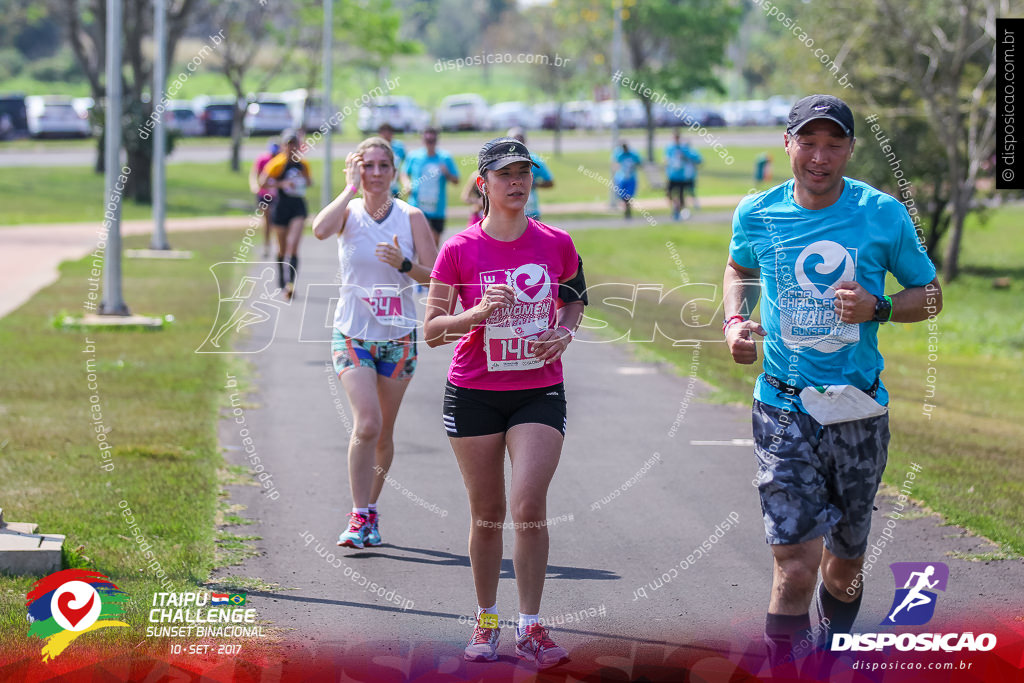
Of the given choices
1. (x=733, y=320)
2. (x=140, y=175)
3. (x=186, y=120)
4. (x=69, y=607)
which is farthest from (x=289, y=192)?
(x=186, y=120)

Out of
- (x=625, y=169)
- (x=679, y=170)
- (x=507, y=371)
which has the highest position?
(x=679, y=170)

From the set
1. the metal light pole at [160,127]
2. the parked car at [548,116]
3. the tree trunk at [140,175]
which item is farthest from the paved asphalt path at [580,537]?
the parked car at [548,116]

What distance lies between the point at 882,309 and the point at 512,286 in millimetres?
1371

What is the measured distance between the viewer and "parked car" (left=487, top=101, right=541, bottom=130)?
2186 inches

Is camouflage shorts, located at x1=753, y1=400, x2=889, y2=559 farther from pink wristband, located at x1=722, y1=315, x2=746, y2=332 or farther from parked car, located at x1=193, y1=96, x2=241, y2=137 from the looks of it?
parked car, located at x1=193, y1=96, x2=241, y2=137

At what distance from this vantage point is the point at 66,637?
5.02m

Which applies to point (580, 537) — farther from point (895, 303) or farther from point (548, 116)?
point (548, 116)

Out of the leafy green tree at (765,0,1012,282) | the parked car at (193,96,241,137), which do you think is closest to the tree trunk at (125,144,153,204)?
the leafy green tree at (765,0,1012,282)

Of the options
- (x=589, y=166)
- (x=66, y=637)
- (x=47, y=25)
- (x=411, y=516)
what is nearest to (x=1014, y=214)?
(x=589, y=166)

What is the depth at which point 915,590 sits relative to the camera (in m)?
5.89

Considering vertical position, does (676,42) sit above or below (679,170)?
above

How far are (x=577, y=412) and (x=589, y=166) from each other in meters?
33.1

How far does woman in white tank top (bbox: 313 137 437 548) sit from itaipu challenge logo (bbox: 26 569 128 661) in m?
1.41

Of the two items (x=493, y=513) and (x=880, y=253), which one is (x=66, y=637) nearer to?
(x=493, y=513)
